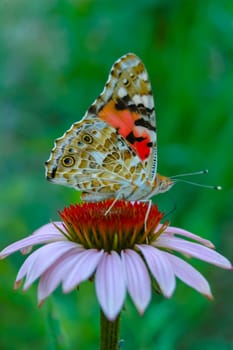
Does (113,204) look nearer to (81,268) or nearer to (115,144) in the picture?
(115,144)

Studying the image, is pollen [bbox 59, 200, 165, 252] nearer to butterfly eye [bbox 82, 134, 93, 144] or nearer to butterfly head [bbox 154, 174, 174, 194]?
butterfly head [bbox 154, 174, 174, 194]

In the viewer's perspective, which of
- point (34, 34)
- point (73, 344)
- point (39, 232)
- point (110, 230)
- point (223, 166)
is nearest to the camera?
point (110, 230)

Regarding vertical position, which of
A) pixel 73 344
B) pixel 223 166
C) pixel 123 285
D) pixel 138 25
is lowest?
pixel 73 344

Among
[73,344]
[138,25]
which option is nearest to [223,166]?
[138,25]

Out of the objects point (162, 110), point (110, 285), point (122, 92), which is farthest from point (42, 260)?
point (162, 110)

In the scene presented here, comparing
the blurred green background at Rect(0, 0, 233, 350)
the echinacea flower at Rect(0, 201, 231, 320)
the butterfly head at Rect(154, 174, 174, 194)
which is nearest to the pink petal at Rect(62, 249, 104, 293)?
the echinacea flower at Rect(0, 201, 231, 320)

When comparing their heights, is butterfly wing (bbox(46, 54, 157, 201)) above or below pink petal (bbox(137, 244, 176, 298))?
above

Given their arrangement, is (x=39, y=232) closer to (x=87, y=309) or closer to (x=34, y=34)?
(x=87, y=309)
